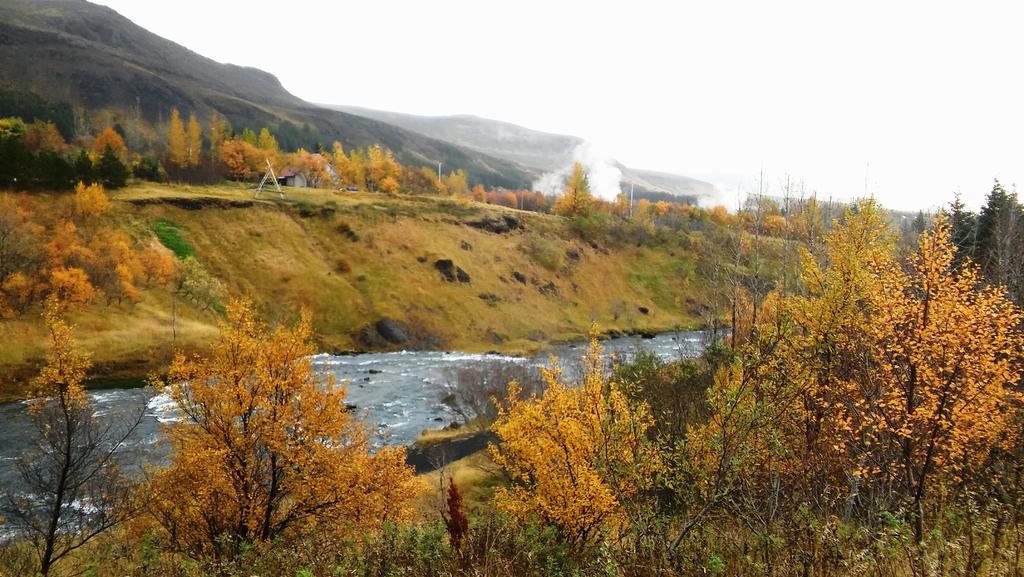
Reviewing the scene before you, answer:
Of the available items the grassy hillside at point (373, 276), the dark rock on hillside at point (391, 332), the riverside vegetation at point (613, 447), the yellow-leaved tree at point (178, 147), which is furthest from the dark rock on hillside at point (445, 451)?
the yellow-leaved tree at point (178, 147)

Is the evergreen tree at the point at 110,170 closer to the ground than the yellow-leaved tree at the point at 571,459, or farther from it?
farther from it

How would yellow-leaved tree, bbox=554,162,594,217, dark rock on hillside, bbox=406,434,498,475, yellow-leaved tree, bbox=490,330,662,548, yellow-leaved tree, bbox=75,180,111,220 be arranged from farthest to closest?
yellow-leaved tree, bbox=554,162,594,217 → yellow-leaved tree, bbox=75,180,111,220 → dark rock on hillside, bbox=406,434,498,475 → yellow-leaved tree, bbox=490,330,662,548

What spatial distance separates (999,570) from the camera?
5.48 meters

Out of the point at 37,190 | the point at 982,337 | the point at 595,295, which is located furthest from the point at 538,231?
the point at 982,337

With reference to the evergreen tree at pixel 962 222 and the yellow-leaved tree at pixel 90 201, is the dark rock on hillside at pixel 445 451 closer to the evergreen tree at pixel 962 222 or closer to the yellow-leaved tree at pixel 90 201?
the evergreen tree at pixel 962 222

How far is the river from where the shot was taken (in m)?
34.3

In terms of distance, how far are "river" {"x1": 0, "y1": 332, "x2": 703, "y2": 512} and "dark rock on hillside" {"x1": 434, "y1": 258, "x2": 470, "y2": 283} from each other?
62.7ft

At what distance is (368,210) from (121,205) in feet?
118

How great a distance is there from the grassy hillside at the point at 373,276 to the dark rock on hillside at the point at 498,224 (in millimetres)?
1131

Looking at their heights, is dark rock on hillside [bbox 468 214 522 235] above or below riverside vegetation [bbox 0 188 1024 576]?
above

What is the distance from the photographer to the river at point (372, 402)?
34344 millimetres

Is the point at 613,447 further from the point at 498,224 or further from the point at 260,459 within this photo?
the point at 498,224

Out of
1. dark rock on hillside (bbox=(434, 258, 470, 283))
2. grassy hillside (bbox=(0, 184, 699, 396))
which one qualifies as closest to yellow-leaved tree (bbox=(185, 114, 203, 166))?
grassy hillside (bbox=(0, 184, 699, 396))

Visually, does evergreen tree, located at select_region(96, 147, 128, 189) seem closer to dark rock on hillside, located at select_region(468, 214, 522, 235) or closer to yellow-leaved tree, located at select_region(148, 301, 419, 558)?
dark rock on hillside, located at select_region(468, 214, 522, 235)
